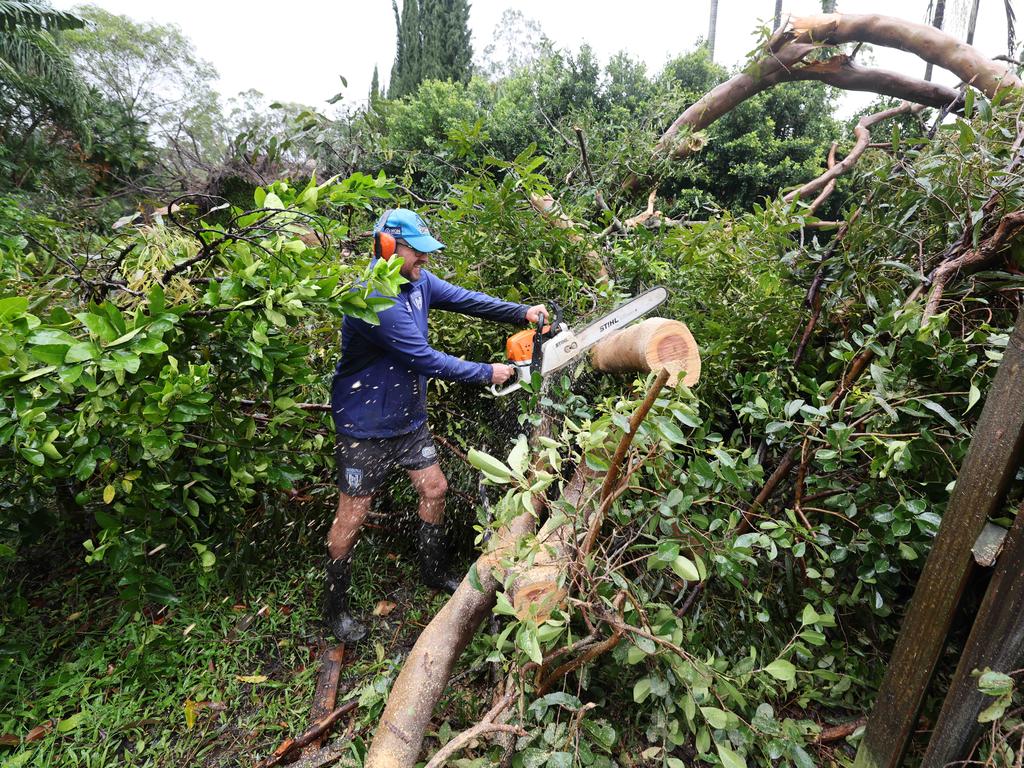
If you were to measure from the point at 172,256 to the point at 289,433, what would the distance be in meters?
0.87

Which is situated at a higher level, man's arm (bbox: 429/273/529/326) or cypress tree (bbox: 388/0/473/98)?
cypress tree (bbox: 388/0/473/98)

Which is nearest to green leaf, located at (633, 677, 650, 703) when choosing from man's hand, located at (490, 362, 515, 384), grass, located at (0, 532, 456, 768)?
grass, located at (0, 532, 456, 768)

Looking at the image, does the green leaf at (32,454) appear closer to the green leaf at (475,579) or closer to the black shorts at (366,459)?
the black shorts at (366,459)

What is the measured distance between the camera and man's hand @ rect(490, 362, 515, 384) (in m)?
2.06

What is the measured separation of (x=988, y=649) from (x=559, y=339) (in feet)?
4.82

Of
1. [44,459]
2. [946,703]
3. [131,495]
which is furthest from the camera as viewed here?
[131,495]

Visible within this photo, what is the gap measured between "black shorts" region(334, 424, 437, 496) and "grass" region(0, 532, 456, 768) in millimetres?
563

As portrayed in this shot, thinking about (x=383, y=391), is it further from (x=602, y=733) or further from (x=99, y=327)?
(x=602, y=733)

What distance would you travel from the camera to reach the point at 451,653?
1485mm

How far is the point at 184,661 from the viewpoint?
6.50 feet

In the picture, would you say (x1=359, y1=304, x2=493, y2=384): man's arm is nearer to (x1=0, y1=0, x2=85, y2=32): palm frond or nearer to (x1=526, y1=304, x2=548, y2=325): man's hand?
(x1=526, y1=304, x2=548, y2=325): man's hand

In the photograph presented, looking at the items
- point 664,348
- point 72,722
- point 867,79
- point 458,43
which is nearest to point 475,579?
point 664,348

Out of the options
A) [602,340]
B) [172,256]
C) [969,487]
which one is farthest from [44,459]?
[969,487]

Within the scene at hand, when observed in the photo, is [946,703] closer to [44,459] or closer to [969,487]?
[969,487]
